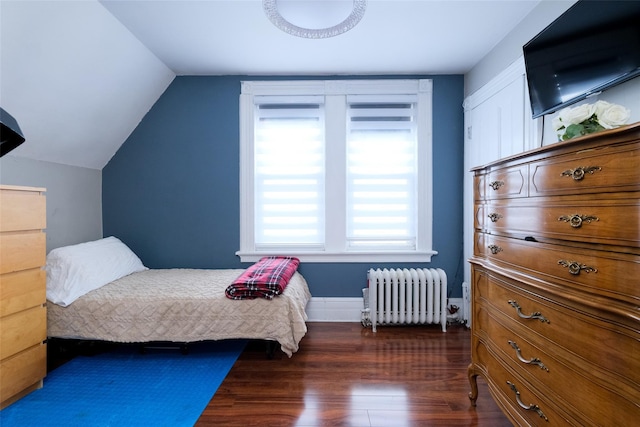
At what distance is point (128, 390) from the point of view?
204 centimetres

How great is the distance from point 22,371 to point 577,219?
9.87 ft

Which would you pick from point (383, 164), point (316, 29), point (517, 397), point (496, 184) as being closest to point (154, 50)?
point (316, 29)

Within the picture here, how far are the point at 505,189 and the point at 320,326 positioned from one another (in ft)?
7.37

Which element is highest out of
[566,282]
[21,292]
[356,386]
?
[566,282]

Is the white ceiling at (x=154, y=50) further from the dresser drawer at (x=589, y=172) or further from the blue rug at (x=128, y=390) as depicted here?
the blue rug at (x=128, y=390)

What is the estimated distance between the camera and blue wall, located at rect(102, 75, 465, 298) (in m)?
3.26

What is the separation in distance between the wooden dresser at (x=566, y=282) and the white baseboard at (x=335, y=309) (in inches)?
65.8

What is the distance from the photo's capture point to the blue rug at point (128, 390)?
5.82 feet

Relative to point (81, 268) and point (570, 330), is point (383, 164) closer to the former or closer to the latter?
A: point (570, 330)

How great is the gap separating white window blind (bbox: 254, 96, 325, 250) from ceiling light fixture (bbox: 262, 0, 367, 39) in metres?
1.51

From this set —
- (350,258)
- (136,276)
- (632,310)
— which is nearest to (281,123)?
(350,258)

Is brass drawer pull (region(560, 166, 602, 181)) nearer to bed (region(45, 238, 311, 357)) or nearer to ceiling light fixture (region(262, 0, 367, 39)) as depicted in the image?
ceiling light fixture (region(262, 0, 367, 39))

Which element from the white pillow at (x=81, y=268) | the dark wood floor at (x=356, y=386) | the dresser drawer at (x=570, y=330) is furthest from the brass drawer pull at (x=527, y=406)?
the white pillow at (x=81, y=268)

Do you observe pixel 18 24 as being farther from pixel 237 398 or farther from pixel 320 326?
pixel 320 326
